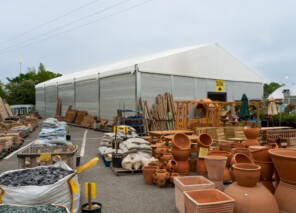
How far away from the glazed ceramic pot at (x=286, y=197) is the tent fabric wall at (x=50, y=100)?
24691mm

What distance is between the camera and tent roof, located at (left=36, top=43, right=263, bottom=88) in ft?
47.7

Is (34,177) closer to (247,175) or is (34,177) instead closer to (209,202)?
(209,202)

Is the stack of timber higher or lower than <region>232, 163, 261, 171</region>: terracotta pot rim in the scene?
higher

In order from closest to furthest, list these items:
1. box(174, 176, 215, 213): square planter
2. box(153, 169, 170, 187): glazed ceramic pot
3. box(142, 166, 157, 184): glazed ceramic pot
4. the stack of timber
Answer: box(174, 176, 215, 213): square planter
box(153, 169, 170, 187): glazed ceramic pot
box(142, 166, 157, 184): glazed ceramic pot
the stack of timber

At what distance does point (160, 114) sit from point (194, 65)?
4.59 m

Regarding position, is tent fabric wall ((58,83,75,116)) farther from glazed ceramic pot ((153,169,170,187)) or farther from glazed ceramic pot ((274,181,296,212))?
glazed ceramic pot ((274,181,296,212))

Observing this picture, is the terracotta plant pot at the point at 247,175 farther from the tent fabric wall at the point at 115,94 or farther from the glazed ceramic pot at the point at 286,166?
the tent fabric wall at the point at 115,94

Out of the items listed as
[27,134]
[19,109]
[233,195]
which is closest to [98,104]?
[27,134]

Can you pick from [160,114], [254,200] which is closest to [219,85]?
[160,114]

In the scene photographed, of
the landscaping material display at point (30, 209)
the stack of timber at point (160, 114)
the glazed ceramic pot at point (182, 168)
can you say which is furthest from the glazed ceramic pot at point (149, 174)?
the stack of timber at point (160, 114)

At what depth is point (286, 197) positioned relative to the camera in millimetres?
3477

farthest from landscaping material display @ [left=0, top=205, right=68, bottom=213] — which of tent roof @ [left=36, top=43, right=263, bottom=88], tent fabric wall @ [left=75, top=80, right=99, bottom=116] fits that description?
tent fabric wall @ [left=75, top=80, right=99, bottom=116]

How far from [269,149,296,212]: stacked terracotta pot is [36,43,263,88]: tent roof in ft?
35.5

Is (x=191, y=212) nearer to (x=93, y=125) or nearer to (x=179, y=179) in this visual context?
(x=179, y=179)
